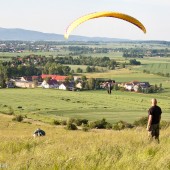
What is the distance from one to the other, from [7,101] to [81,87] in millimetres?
29134

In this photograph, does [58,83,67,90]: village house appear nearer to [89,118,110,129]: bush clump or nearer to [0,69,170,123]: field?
[0,69,170,123]: field

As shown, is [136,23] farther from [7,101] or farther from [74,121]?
[7,101]

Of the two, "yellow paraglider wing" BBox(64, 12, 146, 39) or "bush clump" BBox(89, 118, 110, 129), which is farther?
"bush clump" BBox(89, 118, 110, 129)

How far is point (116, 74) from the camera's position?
120812 millimetres

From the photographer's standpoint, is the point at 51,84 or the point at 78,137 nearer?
the point at 78,137

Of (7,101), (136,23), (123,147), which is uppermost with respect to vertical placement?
(136,23)

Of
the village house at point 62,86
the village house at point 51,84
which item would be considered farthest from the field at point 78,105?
the village house at point 51,84

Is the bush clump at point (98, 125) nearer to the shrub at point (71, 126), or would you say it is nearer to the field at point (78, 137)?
the shrub at point (71, 126)

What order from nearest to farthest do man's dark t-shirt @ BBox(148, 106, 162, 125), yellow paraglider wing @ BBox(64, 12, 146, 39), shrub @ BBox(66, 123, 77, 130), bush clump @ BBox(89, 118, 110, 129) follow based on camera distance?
yellow paraglider wing @ BBox(64, 12, 146, 39) → man's dark t-shirt @ BBox(148, 106, 162, 125) → shrub @ BBox(66, 123, 77, 130) → bush clump @ BBox(89, 118, 110, 129)

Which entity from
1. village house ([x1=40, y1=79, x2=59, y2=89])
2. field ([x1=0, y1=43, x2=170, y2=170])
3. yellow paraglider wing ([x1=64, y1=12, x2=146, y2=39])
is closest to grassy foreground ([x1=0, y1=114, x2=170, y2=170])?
field ([x1=0, y1=43, x2=170, y2=170])

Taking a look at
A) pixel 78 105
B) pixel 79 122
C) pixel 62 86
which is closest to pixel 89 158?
pixel 79 122

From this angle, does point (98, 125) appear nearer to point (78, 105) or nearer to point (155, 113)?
point (78, 105)

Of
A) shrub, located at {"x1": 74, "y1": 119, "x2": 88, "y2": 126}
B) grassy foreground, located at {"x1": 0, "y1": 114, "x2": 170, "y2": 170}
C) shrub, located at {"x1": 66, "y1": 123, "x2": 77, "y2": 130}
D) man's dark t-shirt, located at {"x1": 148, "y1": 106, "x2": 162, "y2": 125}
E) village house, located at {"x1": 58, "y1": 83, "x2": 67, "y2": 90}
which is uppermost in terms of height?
man's dark t-shirt, located at {"x1": 148, "y1": 106, "x2": 162, "y2": 125}

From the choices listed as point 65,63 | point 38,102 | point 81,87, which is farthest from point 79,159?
point 65,63
